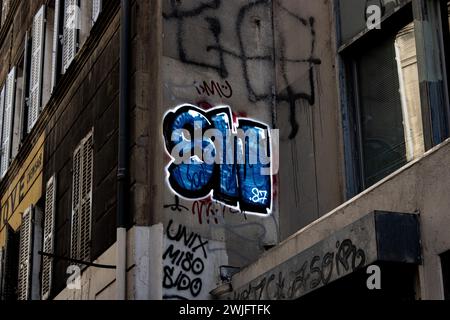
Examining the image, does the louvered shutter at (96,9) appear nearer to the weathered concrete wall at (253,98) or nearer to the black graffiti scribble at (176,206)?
the weathered concrete wall at (253,98)

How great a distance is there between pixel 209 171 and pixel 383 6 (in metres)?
3.25

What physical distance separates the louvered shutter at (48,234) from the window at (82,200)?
98 centimetres

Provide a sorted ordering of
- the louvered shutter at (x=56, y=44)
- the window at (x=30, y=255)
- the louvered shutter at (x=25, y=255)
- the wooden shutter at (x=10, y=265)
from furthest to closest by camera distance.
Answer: the wooden shutter at (x=10, y=265)
the louvered shutter at (x=56, y=44)
the louvered shutter at (x=25, y=255)
the window at (x=30, y=255)

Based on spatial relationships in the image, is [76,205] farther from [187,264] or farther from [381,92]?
[381,92]

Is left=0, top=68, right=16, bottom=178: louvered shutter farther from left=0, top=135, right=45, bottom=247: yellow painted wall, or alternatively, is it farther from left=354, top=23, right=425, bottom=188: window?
left=354, top=23, right=425, bottom=188: window

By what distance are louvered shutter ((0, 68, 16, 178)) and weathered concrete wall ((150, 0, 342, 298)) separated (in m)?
6.83

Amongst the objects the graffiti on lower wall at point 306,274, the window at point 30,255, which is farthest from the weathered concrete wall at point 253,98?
the window at point 30,255

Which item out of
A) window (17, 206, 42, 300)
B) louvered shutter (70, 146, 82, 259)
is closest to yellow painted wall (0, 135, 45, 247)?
window (17, 206, 42, 300)

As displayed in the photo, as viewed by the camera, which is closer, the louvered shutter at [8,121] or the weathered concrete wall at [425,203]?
the weathered concrete wall at [425,203]

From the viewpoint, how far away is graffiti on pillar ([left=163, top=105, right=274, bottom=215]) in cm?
1119

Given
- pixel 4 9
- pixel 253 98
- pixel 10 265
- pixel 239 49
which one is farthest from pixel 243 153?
pixel 4 9

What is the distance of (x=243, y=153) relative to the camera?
1173 cm

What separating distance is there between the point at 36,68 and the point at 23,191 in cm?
202

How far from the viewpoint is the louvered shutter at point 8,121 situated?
17.9 meters
